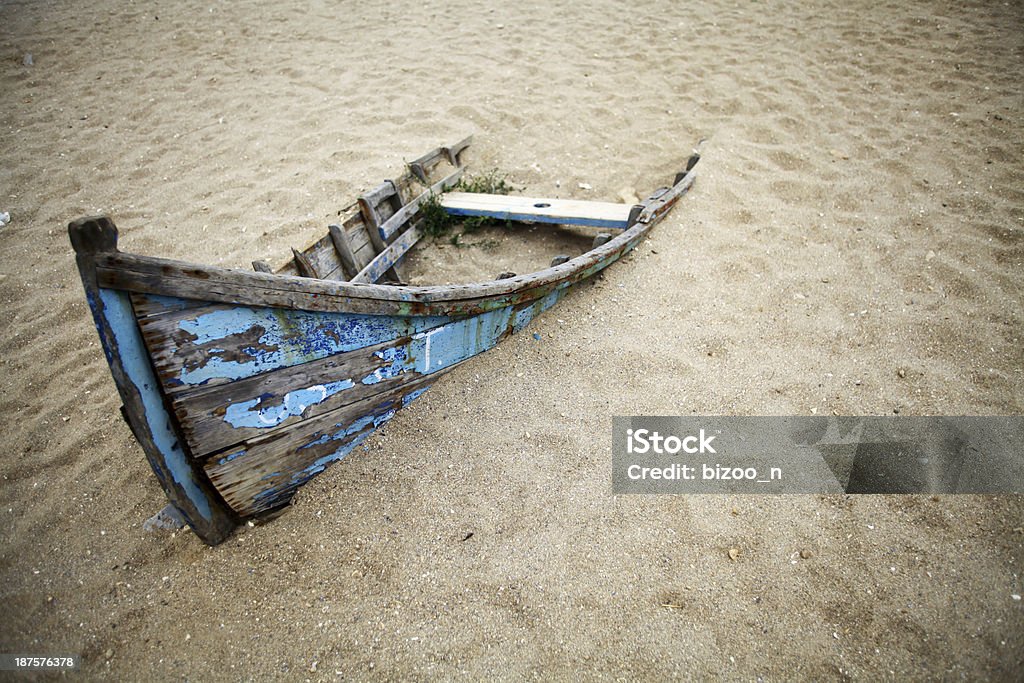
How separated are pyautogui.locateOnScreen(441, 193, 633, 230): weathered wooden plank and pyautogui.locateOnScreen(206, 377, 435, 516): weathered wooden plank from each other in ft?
6.34

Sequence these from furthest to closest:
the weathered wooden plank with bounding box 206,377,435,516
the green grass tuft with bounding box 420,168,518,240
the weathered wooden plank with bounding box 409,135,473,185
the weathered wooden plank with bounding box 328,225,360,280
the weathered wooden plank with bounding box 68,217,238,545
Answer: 1. the weathered wooden plank with bounding box 409,135,473,185
2. the green grass tuft with bounding box 420,168,518,240
3. the weathered wooden plank with bounding box 328,225,360,280
4. the weathered wooden plank with bounding box 206,377,435,516
5. the weathered wooden plank with bounding box 68,217,238,545

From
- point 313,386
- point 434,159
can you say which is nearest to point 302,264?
point 313,386

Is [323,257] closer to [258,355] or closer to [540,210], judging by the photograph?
[258,355]

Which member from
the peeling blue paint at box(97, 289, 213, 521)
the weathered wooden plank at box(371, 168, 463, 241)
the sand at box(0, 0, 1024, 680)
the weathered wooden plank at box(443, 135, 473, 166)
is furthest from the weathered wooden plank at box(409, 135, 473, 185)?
the peeling blue paint at box(97, 289, 213, 521)

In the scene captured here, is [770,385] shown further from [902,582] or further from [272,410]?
[272,410]

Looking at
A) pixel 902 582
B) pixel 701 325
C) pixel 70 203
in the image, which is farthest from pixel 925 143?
pixel 70 203

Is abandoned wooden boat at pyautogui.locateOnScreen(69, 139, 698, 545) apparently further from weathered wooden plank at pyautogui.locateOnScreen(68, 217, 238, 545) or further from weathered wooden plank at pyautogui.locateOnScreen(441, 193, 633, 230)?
weathered wooden plank at pyautogui.locateOnScreen(441, 193, 633, 230)

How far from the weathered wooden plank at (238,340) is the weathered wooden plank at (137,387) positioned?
0.18 feet

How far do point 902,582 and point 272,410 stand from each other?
2.72 meters

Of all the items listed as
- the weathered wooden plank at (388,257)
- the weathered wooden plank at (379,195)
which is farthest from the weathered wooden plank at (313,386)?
the weathered wooden plank at (379,195)

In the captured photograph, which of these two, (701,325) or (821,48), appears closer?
(701,325)

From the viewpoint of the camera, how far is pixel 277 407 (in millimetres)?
2119

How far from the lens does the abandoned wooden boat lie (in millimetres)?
1708

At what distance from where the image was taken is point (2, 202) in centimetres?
489
